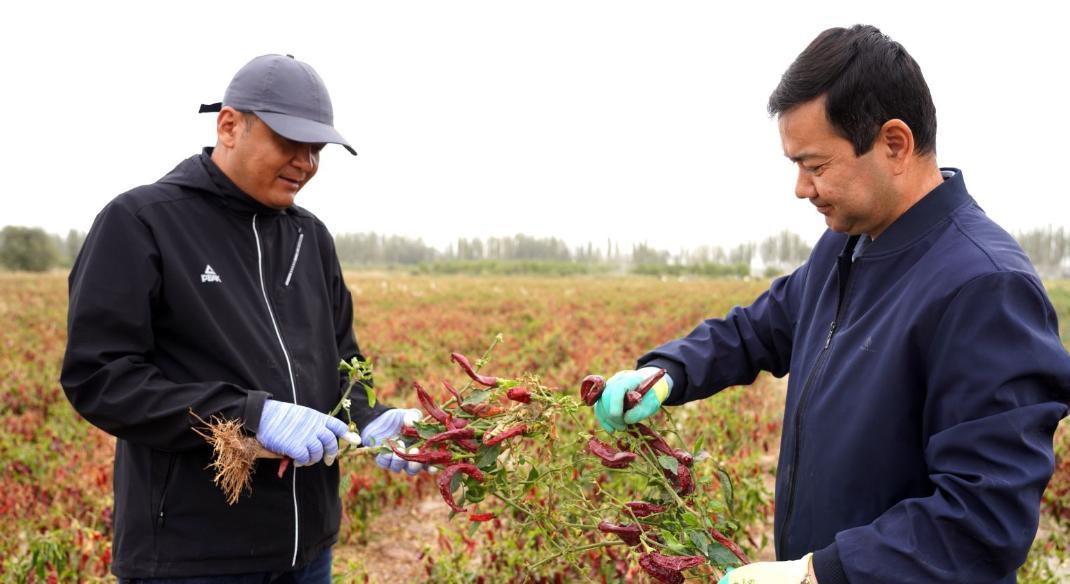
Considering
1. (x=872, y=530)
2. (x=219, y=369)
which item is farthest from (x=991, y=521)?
(x=219, y=369)

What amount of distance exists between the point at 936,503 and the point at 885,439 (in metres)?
0.19

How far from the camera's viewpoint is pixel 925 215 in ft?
5.40

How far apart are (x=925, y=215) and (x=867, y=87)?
12.7 inches

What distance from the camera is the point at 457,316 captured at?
13250mm

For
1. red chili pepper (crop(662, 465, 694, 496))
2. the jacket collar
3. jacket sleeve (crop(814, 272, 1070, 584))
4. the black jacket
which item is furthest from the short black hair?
the black jacket

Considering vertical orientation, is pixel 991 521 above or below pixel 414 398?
above

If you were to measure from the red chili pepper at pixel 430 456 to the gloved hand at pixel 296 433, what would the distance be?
20cm

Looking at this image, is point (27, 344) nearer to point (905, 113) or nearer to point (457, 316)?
point (457, 316)

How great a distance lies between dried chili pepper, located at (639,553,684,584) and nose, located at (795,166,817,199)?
932 mm

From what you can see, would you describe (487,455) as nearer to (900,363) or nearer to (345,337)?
(345,337)

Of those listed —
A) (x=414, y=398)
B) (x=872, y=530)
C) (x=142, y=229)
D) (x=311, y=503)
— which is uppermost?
(x=142, y=229)

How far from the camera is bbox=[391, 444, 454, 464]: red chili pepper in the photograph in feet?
A: 6.64

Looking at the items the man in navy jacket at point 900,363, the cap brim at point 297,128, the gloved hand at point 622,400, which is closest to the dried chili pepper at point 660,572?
the man in navy jacket at point 900,363

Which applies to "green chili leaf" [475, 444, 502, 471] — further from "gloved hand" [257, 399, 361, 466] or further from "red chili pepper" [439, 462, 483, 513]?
"gloved hand" [257, 399, 361, 466]
